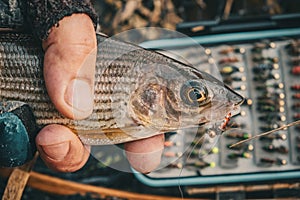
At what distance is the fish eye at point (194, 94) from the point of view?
1.43 metres

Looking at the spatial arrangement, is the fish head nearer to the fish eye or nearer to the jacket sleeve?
the fish eye

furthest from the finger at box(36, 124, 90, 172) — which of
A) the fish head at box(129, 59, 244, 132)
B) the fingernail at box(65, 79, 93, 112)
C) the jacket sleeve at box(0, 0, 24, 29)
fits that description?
the jacket sleeve at box(0, 0, 24, 29)

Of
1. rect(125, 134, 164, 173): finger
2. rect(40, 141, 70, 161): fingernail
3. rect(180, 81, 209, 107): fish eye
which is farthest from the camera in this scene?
rect(125, 134, 164, 173): finger

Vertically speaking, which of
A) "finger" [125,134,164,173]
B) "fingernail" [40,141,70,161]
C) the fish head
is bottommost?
"finger" [125,134,164,173]

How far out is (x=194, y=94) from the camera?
1.43 meters

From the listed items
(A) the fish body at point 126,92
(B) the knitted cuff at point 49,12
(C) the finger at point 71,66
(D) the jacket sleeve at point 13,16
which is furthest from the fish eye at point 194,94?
(D) the jacket sleeve at point 13,16

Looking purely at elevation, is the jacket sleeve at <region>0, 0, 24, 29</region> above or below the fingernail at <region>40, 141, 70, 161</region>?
above

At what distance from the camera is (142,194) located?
2066 millimetres

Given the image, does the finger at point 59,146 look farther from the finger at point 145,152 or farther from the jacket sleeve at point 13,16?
the jacket sleeve at point 13,16

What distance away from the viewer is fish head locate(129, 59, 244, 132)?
1.43 m

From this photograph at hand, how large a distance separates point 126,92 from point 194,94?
0.19m

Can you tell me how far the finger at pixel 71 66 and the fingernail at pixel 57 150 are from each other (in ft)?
0.34

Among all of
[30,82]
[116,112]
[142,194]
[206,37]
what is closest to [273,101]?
[206,37]

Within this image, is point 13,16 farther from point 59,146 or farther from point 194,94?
point 194,94
